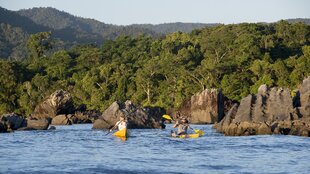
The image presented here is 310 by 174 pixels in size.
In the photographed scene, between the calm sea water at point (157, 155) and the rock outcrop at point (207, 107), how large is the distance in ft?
132

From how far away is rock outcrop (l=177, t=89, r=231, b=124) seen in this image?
89188 mm

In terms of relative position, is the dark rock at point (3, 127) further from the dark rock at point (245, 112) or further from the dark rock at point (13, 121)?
the dark rock at point (245, 112)

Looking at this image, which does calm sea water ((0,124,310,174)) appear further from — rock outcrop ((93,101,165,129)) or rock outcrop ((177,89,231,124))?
rock outcrop ((177,89,231,124))

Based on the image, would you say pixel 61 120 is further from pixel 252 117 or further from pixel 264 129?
pixel 264 129

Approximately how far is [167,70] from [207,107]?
3095 centimetres

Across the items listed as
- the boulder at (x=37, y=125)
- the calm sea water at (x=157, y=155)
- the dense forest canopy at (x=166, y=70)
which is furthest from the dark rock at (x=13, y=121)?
the dense forest canopy at (x=166, y=70)

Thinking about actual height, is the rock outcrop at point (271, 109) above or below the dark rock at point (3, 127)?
above

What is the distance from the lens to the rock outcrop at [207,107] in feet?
293

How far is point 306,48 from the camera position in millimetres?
110688

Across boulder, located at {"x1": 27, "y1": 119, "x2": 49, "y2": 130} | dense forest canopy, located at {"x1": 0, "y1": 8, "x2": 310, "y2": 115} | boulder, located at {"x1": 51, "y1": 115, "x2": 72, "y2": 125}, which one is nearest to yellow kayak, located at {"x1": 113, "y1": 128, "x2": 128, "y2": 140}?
boulder, located at {"x1": 27, "y1": 119, "x2": 49, "y2": 130}

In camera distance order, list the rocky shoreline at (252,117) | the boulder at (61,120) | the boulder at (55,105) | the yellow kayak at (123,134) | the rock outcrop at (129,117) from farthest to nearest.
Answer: the boulder at (55,105)
the boulder at (61,120)
the rock outcrop at (129,117)
the rocky shoreline at (252,117)
the yellow kayak at (123,134)

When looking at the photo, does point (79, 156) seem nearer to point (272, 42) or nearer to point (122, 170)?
point (122, 170)

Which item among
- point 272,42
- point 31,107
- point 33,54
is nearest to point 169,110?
point 31,107

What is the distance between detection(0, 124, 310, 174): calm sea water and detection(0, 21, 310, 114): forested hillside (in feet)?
192
